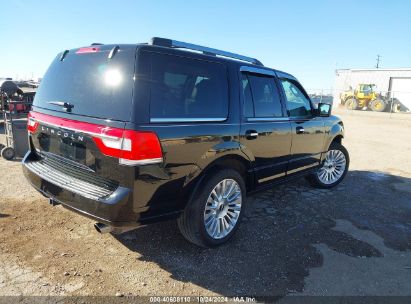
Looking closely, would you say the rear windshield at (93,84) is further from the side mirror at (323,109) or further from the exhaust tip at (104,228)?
the side mirror at (323,109)

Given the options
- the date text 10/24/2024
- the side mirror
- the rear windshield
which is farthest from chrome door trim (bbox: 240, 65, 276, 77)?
the date text 10/24/2024

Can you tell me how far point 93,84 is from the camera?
3.09 metres

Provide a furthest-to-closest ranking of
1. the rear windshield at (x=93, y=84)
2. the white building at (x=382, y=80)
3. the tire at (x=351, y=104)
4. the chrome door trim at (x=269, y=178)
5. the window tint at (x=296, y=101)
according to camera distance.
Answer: the white building at (x=382, y=80) → the tire at (x=351, y=104) → the window tint at (x=296, y=101) → the chrome door trim at (x=269, y=178) → the rear windshield at (x=93, y=84)

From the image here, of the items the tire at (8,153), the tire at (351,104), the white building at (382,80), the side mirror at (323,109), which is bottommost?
the tire at (8,153)

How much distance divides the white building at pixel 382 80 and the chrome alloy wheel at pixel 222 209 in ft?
116

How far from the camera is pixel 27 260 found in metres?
3.32

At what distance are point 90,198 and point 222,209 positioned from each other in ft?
4.79

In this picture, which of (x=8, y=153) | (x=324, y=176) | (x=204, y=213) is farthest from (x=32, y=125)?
(x=324, y=176)

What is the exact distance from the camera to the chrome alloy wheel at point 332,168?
242 inches

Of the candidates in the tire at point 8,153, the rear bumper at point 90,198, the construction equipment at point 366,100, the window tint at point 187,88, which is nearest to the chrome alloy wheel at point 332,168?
the window tint at point 187,88

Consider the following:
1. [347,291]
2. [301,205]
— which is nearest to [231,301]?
[347,291]

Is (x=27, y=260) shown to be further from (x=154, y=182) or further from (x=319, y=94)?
(x=319, y=94)

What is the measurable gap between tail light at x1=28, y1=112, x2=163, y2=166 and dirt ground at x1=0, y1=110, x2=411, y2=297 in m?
1.14

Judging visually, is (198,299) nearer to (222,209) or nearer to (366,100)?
(222,209)
